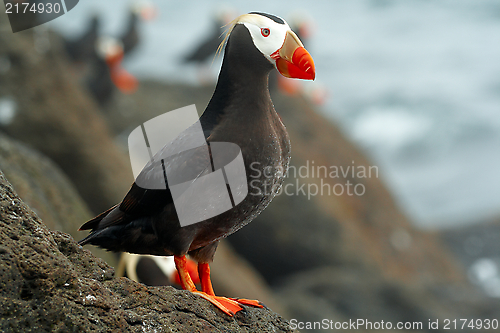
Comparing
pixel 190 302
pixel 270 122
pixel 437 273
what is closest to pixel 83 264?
pixel 190 302

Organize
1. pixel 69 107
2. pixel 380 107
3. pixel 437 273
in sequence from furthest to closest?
pixel 380 107 < pixel 437 273 < pixel 69 107

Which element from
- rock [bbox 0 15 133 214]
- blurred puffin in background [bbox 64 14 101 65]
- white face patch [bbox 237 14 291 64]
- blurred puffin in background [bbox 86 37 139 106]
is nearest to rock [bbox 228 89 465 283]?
rock [bbox 0 15 133 214]

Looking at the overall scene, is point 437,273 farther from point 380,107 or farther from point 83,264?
point 380,107

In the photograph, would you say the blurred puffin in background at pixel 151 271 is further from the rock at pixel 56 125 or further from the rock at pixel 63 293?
the rock at pixel 63 293

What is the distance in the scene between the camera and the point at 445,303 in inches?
359

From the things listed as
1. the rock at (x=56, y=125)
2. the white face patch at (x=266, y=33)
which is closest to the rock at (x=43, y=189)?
the rock at (x=56, y=125)

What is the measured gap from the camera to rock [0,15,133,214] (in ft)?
25.5

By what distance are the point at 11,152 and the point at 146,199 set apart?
3.04 metres

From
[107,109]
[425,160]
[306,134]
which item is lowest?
[425,160]

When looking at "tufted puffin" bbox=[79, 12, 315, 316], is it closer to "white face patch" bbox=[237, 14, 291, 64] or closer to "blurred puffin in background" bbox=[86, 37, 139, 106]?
"white face patch" bbox=[237, 14, 291, 64]

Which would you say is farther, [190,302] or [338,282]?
[338,282]

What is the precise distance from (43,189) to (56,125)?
2774 mm

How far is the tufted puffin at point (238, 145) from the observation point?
8.86 feet

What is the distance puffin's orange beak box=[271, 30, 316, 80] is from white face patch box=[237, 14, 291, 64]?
0.11 ft
